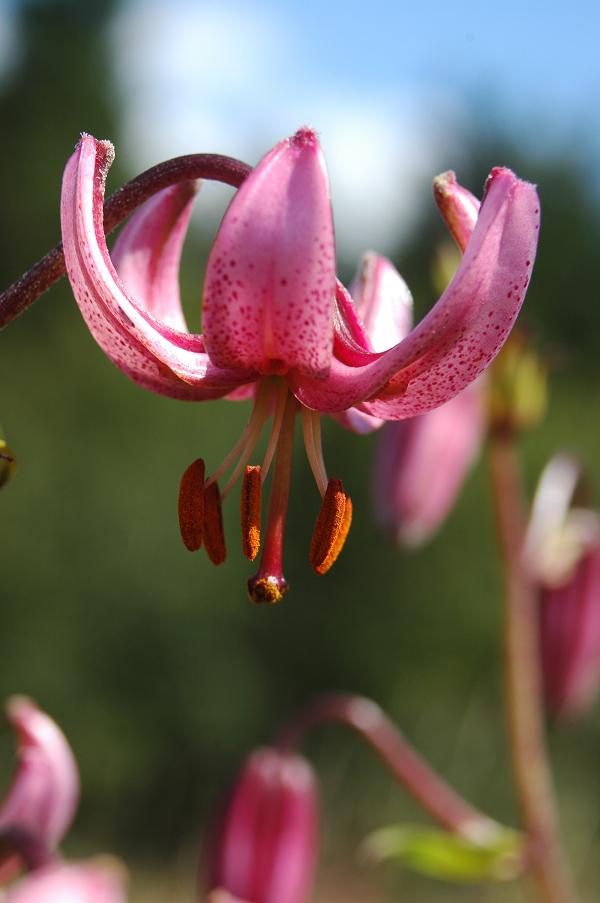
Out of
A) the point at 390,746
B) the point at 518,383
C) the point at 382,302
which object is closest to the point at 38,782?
the point at 382,302

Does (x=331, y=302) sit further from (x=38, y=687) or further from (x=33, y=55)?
(x=33, y=55)

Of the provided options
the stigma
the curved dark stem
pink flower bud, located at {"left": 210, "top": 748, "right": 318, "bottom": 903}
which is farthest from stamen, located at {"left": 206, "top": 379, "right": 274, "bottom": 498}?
pink flower bud, located at {"left": 210, "top": 748, "right": 318, "bottom": 903}

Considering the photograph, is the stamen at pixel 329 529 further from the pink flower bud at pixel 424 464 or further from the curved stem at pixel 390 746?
the pink flower bud at pixel 424 464

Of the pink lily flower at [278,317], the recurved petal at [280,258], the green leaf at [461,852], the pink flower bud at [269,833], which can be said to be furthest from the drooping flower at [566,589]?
the recurved petal at [280,258]

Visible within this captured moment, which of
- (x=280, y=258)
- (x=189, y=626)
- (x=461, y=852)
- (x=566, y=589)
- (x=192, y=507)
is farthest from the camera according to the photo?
(x=189, y=626)

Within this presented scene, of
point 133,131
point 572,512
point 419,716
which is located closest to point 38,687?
point 419,716

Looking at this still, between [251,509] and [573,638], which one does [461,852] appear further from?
[251,509]

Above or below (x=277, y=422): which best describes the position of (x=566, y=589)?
above
